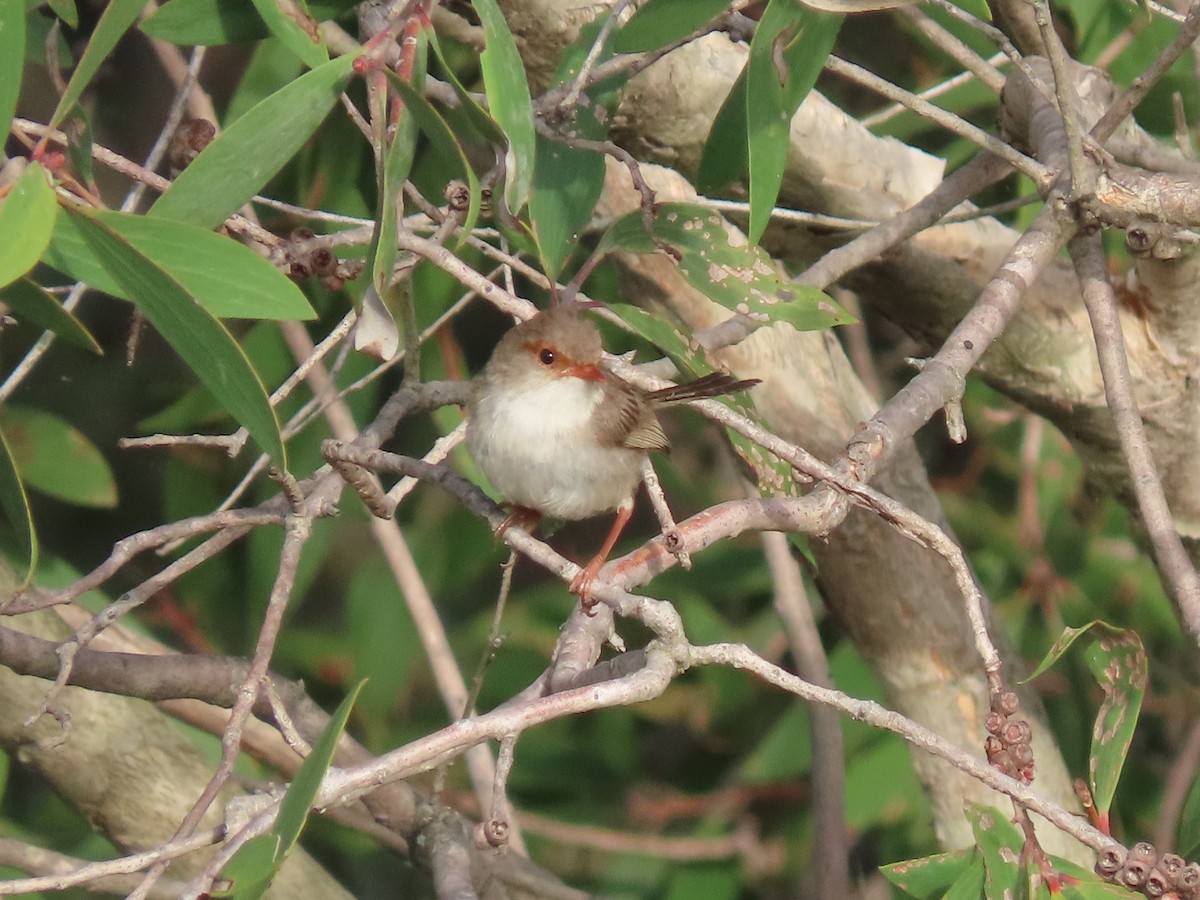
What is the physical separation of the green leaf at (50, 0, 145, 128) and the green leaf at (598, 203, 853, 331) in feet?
2.71

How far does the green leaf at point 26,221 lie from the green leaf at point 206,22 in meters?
0.60

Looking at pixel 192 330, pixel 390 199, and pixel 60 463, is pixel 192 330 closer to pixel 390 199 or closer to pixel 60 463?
pixel 390 199

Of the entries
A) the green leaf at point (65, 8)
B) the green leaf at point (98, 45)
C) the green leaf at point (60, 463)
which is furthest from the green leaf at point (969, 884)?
the green leaf at point (60, 463)

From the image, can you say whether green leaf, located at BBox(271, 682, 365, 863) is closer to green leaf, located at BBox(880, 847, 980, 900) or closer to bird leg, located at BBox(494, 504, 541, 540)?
green leaf, located at BBox(880, 847, 980, 900)

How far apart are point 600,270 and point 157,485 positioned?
186 centimetres

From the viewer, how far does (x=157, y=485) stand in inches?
179

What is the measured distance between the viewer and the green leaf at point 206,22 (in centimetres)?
176

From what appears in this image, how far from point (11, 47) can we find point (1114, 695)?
5.37 feet

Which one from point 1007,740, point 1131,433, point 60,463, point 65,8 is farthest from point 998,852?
point 60,463

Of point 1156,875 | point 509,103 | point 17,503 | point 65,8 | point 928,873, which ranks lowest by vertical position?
point 17,503

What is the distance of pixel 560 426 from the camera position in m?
2.34

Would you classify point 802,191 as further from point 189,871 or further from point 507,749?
point 189,871

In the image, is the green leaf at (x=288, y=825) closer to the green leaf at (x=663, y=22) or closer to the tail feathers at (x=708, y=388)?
the tail feathers at (x=708, y=388)

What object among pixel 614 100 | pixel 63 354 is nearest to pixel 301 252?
pixel 614 100
